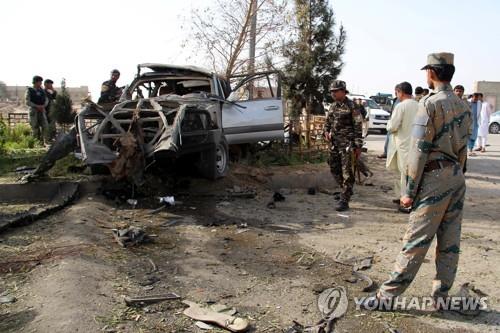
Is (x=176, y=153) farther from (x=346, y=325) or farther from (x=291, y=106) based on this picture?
(x=291, y=106)

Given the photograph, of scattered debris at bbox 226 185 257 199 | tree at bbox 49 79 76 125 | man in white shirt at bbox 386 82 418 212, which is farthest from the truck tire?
tree at bbox 49 79 76 125

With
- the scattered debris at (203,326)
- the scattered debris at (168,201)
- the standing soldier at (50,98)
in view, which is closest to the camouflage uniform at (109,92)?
the standing soldier at (50,98)

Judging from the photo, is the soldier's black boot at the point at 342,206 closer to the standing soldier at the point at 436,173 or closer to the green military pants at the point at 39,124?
the standing soldier at the point at 436,173

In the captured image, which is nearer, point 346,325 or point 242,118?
point 346,325

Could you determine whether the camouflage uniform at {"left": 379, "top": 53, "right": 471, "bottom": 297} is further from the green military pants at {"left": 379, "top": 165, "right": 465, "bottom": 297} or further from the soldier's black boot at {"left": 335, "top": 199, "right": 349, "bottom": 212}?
the soldier's black boot at {"left": 335, "top": 199, "right": 349, "bottom": 212}

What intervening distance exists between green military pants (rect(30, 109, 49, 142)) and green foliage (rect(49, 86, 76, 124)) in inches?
53.0

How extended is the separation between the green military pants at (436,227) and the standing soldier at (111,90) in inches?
279

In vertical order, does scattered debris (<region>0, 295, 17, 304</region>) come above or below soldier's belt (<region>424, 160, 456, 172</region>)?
below

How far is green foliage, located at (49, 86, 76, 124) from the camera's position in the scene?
506 inches

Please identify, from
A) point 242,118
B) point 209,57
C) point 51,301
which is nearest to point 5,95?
point 209,57

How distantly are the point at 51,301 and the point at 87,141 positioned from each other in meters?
3.21

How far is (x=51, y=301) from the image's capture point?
10.6 ft

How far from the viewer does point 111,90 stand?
9.19m

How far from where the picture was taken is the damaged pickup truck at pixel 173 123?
19.4 ft
